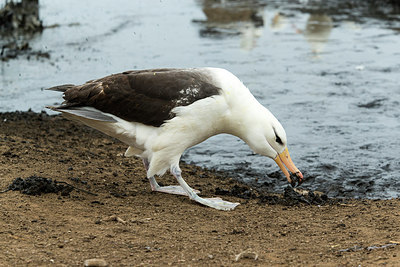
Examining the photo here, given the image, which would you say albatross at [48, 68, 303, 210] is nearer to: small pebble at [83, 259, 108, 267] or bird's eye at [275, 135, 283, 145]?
bird's eye at [275, 135, 283, 145]

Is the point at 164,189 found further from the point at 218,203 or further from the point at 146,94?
the point at 146,94

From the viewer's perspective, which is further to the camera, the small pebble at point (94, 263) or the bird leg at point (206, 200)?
the bird leg at point (206, 200)

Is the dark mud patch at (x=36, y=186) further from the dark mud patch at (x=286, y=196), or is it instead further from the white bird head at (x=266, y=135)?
the white bird head at (x=266, y=135)

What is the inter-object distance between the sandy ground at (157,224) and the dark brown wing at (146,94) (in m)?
0.84

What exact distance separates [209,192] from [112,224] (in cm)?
182

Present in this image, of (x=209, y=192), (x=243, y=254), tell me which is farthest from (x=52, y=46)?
(x=243, y=254)

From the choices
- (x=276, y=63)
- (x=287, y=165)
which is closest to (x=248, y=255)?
(x=287, y=165)

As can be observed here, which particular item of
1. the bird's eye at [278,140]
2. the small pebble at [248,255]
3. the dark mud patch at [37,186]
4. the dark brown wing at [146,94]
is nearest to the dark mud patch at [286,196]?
the bird's eye at [278,140]

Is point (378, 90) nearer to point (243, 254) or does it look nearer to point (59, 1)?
point (243, 254)

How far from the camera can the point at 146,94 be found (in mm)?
6188

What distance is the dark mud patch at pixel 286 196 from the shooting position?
6.43 metres

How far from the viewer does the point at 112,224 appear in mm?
5344

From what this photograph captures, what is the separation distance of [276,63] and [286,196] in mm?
7219

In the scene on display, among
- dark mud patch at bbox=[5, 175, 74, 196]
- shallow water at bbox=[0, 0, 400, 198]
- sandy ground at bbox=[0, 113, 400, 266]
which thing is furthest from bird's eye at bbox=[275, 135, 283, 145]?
dark mud patch at bbox=[5, 175, 74, 196]
